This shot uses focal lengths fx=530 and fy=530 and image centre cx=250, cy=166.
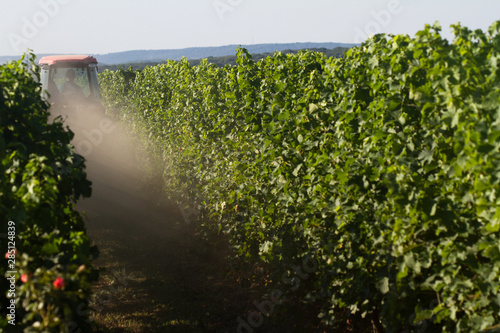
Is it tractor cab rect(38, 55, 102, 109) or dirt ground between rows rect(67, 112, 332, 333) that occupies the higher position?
tractor cab rect(38, 55, 102, 109)

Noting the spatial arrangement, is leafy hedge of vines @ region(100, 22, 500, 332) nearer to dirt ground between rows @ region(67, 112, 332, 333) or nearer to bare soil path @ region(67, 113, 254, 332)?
dirt ground between rows @ region(67, 112, 332, 333)

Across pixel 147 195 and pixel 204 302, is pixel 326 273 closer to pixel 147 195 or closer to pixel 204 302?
pixel 204 302

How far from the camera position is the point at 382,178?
154 inches

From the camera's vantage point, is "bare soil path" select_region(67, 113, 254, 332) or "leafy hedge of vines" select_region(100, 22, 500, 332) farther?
"bare soil path" select_region(67, 113, 254, 332)

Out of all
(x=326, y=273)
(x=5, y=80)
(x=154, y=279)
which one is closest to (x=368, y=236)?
(x=326, y=273)

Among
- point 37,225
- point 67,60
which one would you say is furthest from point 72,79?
point 37,225

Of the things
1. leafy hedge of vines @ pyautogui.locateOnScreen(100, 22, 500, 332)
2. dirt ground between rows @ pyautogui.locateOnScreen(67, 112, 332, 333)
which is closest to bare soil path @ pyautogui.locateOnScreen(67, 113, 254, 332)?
dirt ground between rows @ pyautogui.locateOnScreen(67, 112, 332, 333)

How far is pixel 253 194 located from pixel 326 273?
153 centimetres

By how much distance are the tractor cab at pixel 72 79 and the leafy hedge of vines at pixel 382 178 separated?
328 inches

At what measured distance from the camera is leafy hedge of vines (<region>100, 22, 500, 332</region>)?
9.98 ft

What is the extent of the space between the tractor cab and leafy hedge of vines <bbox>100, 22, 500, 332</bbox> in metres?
8.32

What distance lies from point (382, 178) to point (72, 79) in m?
12.4

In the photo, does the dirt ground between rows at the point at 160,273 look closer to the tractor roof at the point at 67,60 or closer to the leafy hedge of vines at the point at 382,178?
the leafy hedge of vines at the point at 382,178

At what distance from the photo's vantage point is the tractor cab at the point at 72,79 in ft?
45.4
